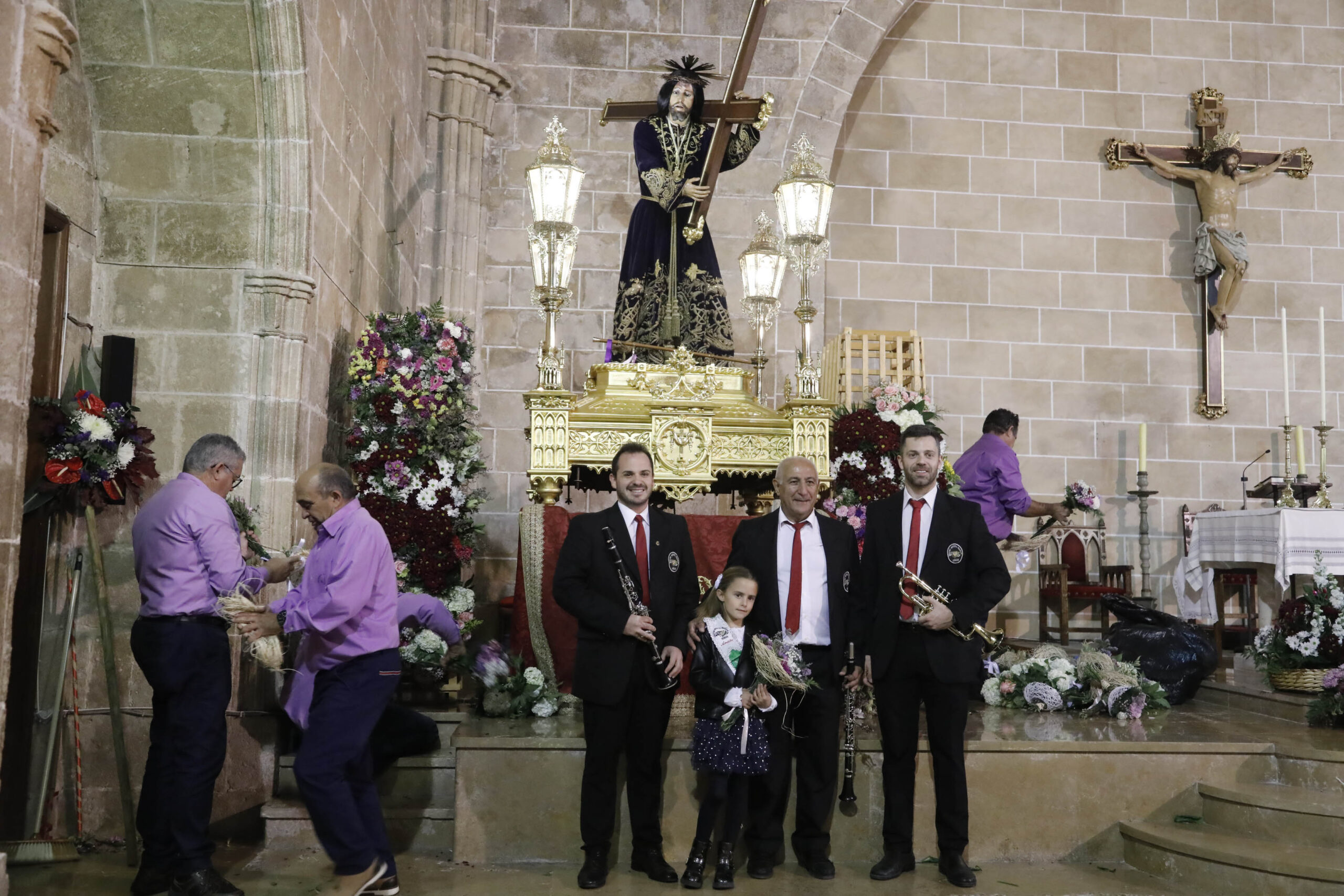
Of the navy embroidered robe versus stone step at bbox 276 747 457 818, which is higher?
the navy embroidered robe

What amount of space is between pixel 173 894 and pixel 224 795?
4.13ft

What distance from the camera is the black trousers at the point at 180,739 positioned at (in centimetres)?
421

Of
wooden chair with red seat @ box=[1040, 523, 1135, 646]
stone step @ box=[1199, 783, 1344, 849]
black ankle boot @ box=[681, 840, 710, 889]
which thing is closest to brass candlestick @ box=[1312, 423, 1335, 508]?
wooden chair with red seat @ box=[1040, 523, 1135, 646]

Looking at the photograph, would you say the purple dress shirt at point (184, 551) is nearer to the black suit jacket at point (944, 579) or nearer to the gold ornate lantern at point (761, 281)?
the black suit jacket at point (944, 579)

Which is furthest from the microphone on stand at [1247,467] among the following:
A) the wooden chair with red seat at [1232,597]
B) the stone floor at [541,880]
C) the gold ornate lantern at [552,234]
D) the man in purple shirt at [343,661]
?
the man in purple shirt at [343,661]

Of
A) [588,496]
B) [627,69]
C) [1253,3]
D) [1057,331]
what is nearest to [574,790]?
[588,496]

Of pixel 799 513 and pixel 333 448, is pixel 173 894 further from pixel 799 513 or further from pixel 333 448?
Answer: pixel 333 448

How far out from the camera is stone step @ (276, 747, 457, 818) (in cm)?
519

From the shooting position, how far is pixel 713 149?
22.2 ft

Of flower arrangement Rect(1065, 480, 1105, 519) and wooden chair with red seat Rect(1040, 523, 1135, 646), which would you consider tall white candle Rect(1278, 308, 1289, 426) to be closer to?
flower arrangement Rect(1065, 480, 1105, 519)

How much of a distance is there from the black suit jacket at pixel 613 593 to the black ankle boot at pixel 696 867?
2.03 ft

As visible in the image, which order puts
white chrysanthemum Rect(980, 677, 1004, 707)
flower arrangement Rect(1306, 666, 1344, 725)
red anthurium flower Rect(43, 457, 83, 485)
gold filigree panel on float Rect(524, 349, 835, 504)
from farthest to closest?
white chrysanthemum Rect(980, 677, 1004, 707)
gold filigree panel on float Rect(524, 349, 835, 504)
flower arrangement Rect(1306, 666, 1344, 725)
red anthurium flower Rect(43, 457, 83, 485)

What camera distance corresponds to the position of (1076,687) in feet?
20.3

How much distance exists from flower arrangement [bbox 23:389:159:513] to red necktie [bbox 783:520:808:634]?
270 centimetres
